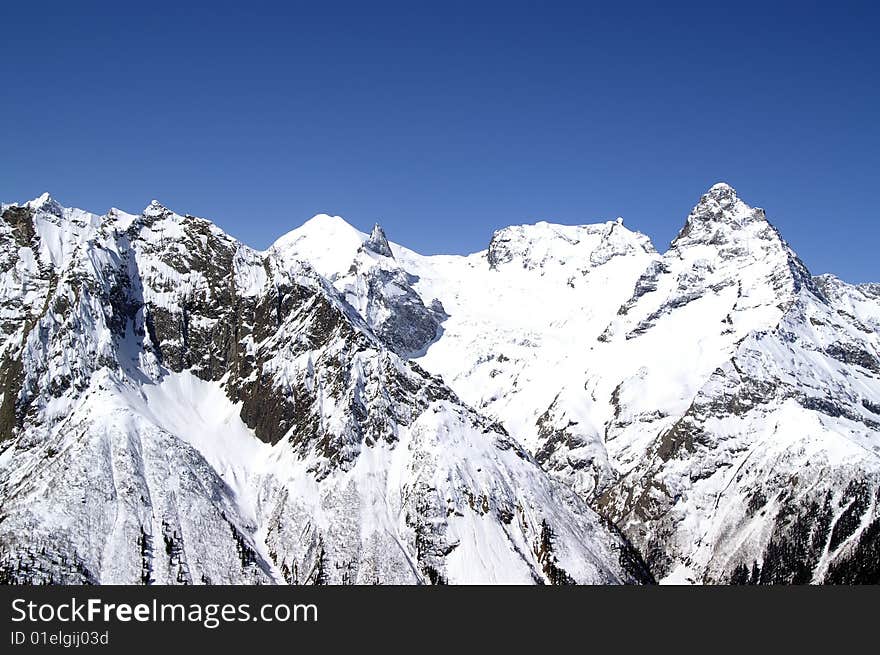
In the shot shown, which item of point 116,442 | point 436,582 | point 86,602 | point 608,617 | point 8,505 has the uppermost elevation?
point 116,442

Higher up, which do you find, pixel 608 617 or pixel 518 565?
pixel 518 565

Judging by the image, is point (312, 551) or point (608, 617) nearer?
point (608, 617)

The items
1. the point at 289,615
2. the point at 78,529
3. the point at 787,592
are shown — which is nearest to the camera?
the point at 289,615

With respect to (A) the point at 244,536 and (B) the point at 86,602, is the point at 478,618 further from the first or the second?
(A) the point at 244,536

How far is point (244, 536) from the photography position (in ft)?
630

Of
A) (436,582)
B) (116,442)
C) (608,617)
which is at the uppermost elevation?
(116,442)

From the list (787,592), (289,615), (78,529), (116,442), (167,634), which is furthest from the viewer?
(116,442)

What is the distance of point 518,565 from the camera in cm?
19600

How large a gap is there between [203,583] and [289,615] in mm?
104270

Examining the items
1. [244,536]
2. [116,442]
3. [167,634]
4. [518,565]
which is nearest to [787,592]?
[167,634]

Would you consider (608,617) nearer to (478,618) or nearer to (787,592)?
(478,618)

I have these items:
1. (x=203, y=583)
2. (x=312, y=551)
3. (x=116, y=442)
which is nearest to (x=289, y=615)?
(x=203, y=583)

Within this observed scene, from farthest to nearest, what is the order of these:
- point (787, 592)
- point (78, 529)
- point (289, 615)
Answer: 1. point (78, 529)
2. point (787, 592)
3. point (289, 615)

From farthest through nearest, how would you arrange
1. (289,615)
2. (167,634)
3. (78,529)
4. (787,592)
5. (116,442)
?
1. (116,442)
2. (78,529)
3. (787,592)
4. (289,615)
5. (167,634)
